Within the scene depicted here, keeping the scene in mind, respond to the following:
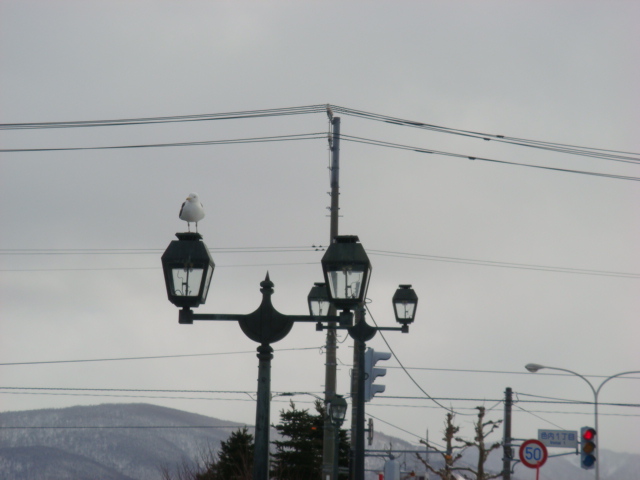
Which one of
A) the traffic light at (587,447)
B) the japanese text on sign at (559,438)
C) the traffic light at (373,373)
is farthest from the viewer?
the japanese text on sign at (559,438)

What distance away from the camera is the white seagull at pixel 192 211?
12.2 meters

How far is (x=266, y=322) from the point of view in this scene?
11703 millimetres

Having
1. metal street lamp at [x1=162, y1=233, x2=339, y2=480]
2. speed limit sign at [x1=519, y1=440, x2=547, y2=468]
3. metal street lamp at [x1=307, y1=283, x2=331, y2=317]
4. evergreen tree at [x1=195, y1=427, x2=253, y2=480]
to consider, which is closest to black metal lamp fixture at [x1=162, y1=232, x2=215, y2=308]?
metal street lamp at [x1=162, y1=233, x2=339, y2=480]

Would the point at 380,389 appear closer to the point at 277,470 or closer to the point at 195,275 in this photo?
the point at 195,275

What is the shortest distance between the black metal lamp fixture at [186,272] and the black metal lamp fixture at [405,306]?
8819 millimetres

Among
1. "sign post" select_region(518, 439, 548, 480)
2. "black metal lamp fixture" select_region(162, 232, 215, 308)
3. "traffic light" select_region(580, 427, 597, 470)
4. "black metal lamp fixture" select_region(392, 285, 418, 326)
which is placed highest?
"black metal lamp fixture" select_region(392, 285, 418, 326)

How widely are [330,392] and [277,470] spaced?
2924 cm

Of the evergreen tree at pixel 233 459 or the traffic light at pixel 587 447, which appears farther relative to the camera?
the evergreen tree at pixel 233 459

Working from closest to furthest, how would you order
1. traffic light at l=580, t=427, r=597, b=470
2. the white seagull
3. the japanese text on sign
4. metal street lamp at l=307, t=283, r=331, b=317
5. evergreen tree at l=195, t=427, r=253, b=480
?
the white seagull, metal street lamp at l=307, t=283, r=331, b=317, traffic light at l=580, t=427, r=597, b=470, the japanese text on sign, evergreen tree at l=195, t=427, r=253, b=480

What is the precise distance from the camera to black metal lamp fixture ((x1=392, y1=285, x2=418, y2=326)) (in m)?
19.8

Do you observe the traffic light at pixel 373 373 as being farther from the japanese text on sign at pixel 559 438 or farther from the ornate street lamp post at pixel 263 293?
the japanese text on sign at pixel 559 438

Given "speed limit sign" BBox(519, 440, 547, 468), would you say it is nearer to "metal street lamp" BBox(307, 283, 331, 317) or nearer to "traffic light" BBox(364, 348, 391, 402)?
"traffic light" BBox(364, 348, 391, 402)

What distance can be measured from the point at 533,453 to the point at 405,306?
4274 mm

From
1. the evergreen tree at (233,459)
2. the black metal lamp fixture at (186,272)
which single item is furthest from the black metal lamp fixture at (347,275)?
the evergreen tree at (233,459)
